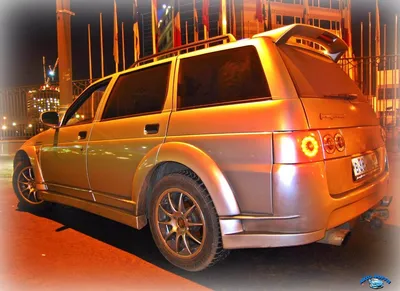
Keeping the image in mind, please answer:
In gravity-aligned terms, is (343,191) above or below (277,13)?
below

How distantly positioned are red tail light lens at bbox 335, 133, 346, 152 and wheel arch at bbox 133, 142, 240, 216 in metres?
0.86

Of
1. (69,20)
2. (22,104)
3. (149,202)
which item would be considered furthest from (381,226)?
(22,104)

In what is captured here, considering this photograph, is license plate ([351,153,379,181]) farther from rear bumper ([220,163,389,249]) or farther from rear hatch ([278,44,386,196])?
rear bumper ([220,163,389,249])

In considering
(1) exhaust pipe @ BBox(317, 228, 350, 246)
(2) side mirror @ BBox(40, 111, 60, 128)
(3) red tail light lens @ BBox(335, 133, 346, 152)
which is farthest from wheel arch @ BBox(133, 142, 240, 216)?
(2) side mirror @ BBox(40, 111, 60, 128)

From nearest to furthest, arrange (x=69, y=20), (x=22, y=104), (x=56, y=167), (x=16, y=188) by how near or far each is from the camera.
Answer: (x=56, y=167) < (x=16, y=188) < (x=69, y=20) < (x=22, y=104)

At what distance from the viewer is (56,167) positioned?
14.3 feet

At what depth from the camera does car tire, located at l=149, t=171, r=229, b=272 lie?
2727 millimetres

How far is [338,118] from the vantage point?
2.69 metres

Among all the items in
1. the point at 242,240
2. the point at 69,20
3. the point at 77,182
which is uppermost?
the point at 69,20

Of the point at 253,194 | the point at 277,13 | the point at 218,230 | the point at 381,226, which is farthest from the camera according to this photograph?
the point at 277,13

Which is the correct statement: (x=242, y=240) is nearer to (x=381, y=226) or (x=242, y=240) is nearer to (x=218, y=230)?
(x=218, y=230)

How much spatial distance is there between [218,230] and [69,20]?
6705 millimetres

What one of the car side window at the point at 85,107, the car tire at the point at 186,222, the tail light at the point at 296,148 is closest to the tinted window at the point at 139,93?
the car side window at the point at 85,107

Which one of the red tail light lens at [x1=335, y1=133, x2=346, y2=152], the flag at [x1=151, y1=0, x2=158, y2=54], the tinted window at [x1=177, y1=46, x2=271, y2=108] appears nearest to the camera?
the red tail light lens at [x1=335, y1=133, x2=346, y2=152]
